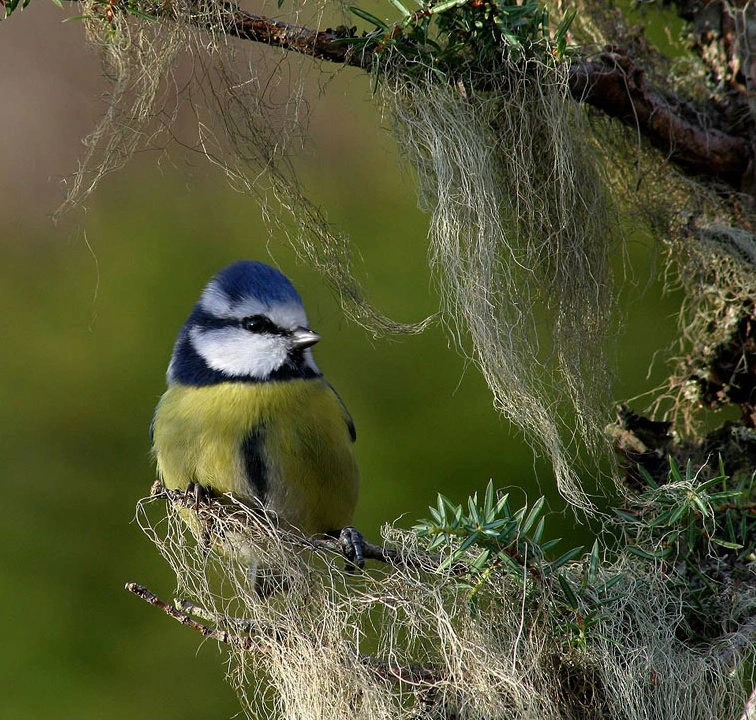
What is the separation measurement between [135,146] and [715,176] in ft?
2.48

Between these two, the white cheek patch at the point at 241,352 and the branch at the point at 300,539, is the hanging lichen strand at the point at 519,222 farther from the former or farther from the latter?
the white cheek patch at the point at 241,352

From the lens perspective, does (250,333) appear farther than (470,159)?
Yes

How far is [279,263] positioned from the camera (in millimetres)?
1732

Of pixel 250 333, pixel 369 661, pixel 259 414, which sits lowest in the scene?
pixel 369 661

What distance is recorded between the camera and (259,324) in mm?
1513

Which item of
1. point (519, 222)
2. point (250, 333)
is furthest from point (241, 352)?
point (519, 222)

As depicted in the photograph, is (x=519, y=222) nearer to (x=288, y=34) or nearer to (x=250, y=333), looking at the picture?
(x=288, y=34)

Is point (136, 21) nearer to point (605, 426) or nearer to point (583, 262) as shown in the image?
point (583, 262)

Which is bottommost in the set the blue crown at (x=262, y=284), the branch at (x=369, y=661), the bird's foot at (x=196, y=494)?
the branch at (x=369, y=661)

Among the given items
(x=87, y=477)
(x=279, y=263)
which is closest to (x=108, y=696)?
(x=87, y=477)

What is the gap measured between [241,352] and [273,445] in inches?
6.4

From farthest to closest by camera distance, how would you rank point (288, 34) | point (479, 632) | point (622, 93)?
1. point (622, 93)
2. point (288, 34)
3. point (479, 632)

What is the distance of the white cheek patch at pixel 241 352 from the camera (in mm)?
1504

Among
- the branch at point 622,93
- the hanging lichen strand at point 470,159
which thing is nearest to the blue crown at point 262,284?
the hanging lichen strand at point 470,159
